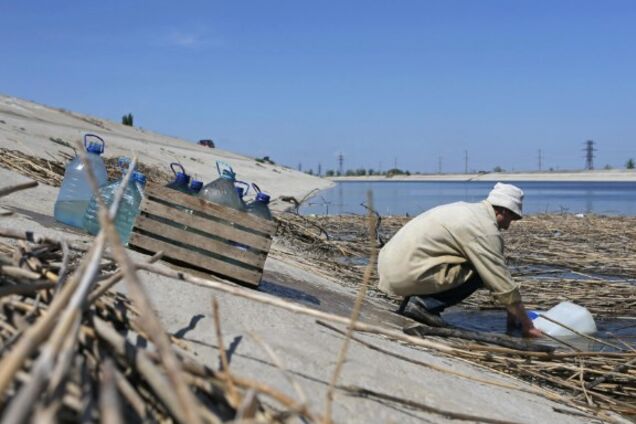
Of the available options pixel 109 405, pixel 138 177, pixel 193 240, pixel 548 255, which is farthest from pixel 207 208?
pixel 548 255

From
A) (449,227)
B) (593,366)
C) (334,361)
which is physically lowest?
(593,366)

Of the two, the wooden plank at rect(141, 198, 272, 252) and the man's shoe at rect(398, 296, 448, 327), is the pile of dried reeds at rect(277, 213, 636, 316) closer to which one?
the man's shoe at rect(398, 296, 448, 327)

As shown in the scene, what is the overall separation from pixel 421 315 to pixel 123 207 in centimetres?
249

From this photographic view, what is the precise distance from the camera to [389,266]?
562 cm

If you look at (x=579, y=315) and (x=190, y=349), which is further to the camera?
(x=579, y=315)

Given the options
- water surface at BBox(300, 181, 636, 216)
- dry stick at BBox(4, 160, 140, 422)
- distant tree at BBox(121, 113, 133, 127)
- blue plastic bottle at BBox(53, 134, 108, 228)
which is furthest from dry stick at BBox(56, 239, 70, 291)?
distant tree at BBox(121, 113, 133, 127)

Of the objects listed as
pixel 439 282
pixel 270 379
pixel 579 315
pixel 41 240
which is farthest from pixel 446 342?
pixel 41 240

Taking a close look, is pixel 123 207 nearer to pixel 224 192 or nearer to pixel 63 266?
pixel 224 192

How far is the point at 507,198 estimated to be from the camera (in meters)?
5.25

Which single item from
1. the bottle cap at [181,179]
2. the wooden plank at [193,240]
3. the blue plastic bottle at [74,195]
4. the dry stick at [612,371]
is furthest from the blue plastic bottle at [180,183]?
the dry stick at [612,371]

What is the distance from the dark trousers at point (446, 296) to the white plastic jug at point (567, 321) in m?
0.54

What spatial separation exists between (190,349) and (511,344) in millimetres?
2678

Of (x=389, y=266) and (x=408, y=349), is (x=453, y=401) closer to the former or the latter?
(x=408, y=349)

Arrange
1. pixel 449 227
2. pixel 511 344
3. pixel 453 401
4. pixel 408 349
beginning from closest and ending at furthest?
pixel 453 401
pixel 408 349
pixel 511 344
pixel 449 227
